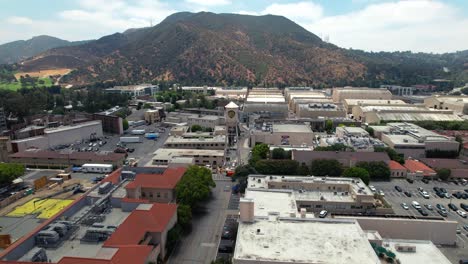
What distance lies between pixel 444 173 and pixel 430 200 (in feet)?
30.7

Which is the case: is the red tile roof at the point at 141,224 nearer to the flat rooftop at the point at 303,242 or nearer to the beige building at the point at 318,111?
the flat rooftop at the point at 303,242

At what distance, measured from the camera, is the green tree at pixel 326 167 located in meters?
45.6

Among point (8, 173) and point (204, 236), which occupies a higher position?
point (8, 173)

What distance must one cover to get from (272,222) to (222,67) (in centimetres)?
14559

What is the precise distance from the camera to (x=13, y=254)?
21.7 m

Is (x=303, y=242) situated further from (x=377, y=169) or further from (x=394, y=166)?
(x=394, y=166)

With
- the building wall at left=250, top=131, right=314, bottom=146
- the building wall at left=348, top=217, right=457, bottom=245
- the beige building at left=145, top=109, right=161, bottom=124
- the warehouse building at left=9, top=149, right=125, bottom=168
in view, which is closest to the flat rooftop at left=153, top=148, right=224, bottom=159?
the warehouse building at left=9, top=149, right=125, bottom=168

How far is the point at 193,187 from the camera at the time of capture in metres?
36.1

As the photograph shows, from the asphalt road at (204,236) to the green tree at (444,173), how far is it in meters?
33.1

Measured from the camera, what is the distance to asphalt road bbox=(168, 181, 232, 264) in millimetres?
28900

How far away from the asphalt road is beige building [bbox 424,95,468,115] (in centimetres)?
8659

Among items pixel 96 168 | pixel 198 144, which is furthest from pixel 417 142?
pixel 96 168

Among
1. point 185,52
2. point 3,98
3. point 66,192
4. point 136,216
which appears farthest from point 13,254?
point 185,52

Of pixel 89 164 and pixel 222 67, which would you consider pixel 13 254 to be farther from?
pixel 222 67
